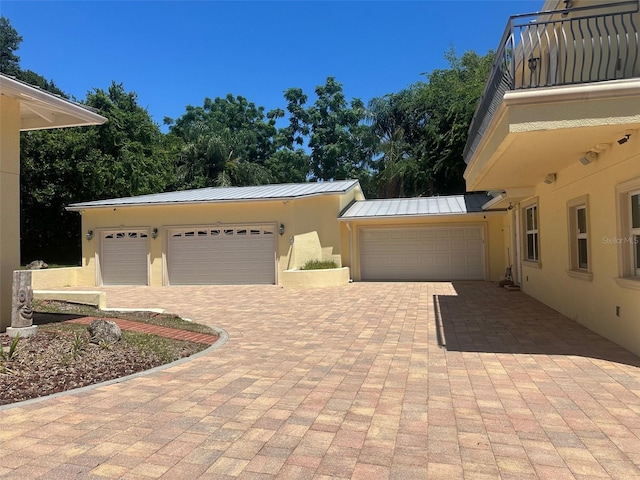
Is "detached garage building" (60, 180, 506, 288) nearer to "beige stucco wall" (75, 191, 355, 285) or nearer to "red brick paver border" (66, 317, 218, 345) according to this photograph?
"beige stucco wall" (75, 191, 355, 285)

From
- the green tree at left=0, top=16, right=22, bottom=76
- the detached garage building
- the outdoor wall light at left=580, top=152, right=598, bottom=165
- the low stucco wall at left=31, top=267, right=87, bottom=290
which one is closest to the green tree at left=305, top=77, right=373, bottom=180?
the detached garage building

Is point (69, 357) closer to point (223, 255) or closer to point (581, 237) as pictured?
point (581, 237)

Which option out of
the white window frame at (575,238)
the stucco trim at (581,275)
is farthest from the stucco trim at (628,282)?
the white window frame at (575,238)

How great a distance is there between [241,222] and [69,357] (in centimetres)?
1104

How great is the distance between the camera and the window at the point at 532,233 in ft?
37.0

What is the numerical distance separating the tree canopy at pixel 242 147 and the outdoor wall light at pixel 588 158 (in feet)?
60.7

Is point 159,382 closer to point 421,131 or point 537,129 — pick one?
point 537,129

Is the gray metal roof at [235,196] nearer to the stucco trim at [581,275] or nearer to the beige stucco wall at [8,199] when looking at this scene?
the beige stucco wall at [8,199]

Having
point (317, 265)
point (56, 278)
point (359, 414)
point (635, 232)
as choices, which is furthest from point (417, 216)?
point (56, 278)

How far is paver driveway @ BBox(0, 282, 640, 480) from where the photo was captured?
312 cm

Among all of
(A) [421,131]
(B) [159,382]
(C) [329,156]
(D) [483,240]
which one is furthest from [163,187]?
(B) [159,382]

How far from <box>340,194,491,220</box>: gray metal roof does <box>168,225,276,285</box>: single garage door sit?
3.44 m

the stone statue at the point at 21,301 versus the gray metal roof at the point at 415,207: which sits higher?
the gray metal roof at the point at 415,207

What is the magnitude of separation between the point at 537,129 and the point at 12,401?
665 centimetres
